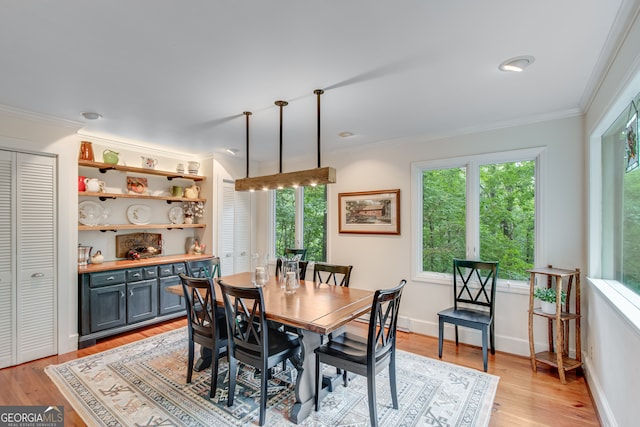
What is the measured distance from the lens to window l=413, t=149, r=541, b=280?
11.3 ft

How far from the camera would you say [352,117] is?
10.9 feet

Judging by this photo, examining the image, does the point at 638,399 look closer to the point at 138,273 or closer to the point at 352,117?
the point at 352,117

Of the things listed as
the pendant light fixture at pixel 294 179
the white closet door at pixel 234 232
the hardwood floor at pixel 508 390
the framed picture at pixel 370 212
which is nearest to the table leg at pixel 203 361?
the hardwood floor at pixel 508 390

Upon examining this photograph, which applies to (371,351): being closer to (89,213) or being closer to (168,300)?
(168,300)

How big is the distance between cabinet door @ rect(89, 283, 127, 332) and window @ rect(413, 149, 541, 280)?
3731mm

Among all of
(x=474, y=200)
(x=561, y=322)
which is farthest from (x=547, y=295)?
(x=474, y=200)

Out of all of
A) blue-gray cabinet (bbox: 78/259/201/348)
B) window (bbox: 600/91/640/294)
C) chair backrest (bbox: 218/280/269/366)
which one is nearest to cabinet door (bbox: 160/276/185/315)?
blue-gray cabinet (bbox: 78/259/201/348)

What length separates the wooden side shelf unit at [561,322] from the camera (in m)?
2.82

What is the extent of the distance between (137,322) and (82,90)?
2820mm

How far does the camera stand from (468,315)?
10.8ft

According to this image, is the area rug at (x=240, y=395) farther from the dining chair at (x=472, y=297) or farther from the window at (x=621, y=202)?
the window at (x=621, y=202)

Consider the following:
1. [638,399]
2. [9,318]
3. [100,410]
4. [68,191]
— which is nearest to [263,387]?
[100,410]

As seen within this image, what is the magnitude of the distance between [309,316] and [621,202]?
7.98 ft

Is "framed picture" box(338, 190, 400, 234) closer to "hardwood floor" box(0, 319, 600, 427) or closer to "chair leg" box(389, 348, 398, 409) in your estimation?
"hardwood floor" box(0, 319, 600, 427)
